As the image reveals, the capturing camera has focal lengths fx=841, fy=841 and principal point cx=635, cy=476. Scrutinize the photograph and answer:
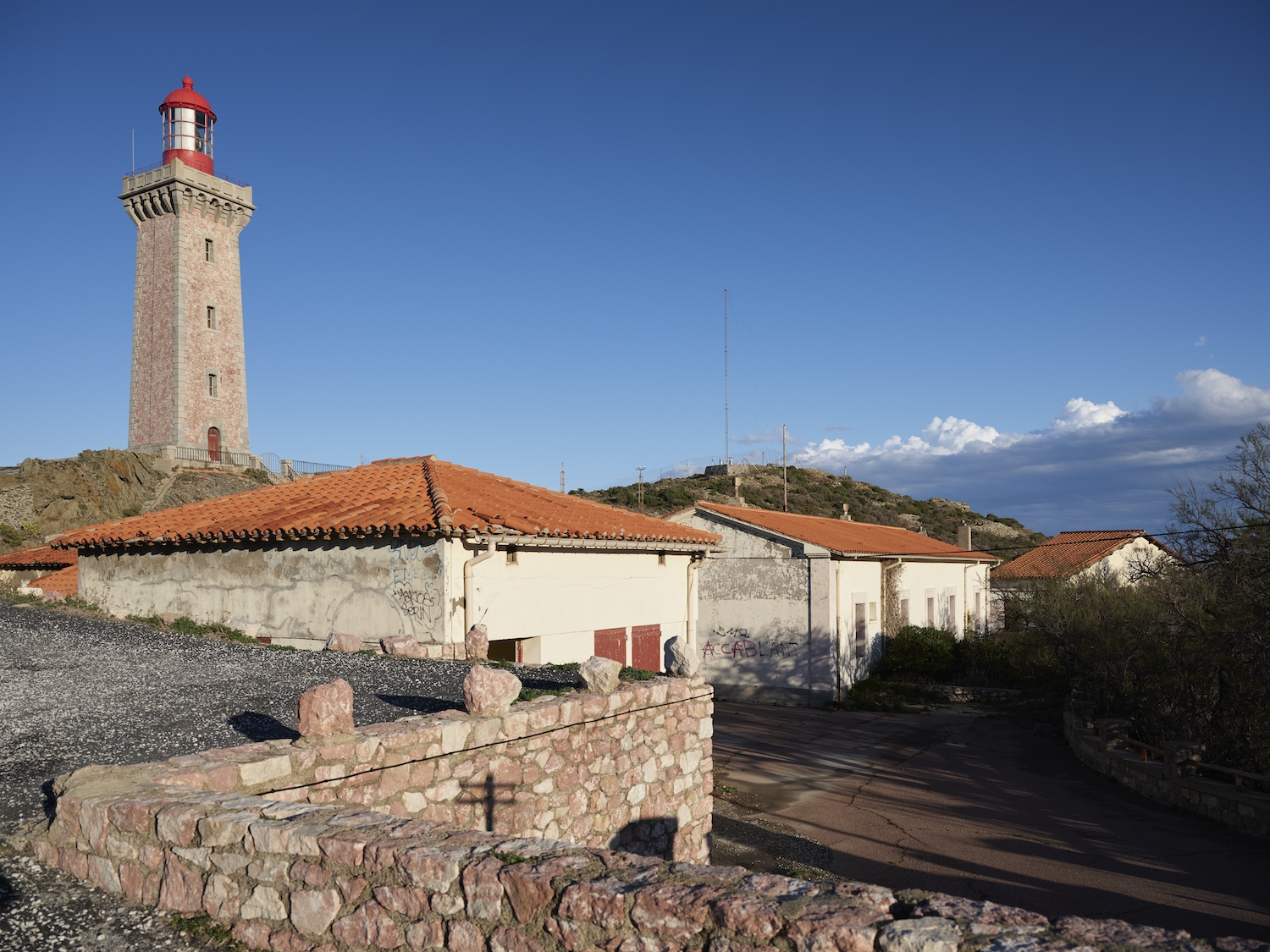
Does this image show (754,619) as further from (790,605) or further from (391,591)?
(391,591)

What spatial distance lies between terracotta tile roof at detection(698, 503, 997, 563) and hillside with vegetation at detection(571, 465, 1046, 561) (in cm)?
1884

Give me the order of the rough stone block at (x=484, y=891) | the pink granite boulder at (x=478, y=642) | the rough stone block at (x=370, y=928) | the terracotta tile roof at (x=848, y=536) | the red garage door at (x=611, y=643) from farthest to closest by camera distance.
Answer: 1. the terracotta tile roof at (x=848, y=536)
2. the red garage door at (x=611, y=643)
3. the pink granite boulder at (x=478, y=642)
4. the rough stone block at (x=370, y=928)
5. the rough stone block at (x=484, y=891)

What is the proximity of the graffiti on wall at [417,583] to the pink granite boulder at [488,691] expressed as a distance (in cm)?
403

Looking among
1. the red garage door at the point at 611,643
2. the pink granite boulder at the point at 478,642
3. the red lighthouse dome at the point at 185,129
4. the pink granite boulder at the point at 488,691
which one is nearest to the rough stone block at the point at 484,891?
the pink granite boulder at the point at 488,691

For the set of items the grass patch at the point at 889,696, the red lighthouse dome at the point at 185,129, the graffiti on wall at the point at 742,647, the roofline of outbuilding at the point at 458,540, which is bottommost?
the grass patch at the point at 889,696

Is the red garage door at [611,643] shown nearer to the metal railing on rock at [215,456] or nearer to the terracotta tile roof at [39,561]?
the terracotta tile roof at [39,561]

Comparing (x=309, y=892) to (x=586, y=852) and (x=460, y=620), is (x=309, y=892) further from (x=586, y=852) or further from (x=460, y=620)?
(x=460, y=620)

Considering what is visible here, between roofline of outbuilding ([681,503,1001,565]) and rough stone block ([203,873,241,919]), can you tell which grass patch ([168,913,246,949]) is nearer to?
rough stone block ([203,873,241,919])

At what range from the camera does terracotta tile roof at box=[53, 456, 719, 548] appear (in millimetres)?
10469

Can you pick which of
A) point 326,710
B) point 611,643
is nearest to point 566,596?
point 611,643

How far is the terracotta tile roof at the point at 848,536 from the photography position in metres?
22.2

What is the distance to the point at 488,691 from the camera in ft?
19.7

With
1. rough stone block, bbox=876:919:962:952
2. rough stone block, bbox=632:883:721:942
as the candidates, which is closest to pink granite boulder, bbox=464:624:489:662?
rough stone block, bbox=632:883:721:942

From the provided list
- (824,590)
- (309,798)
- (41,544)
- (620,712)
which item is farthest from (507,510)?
(41,544)
